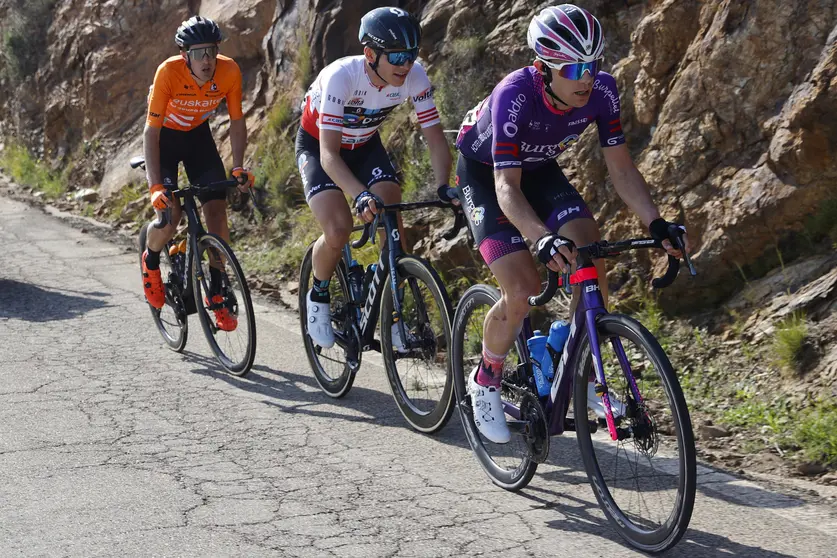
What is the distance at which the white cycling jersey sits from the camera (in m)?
5.82

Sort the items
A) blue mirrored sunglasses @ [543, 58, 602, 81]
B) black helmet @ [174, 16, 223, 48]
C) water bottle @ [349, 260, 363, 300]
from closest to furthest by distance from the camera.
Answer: blue mirrored sunglasses @ [543, 58, 602, 81]
water bottle @ [349, 260, 363, 300]
black helmet @ [174, 16, 223, 48]

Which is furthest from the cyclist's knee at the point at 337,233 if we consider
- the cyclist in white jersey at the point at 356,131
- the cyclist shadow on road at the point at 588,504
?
the cyclist shadow on road at the point at 588,504

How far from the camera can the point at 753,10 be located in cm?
698

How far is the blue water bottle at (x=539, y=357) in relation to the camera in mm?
4655

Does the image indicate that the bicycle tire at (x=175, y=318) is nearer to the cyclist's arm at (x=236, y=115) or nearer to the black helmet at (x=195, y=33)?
the cyclist's arm at (x=236, y=115)

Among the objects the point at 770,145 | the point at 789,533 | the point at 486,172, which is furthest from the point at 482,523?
the point at 770,145

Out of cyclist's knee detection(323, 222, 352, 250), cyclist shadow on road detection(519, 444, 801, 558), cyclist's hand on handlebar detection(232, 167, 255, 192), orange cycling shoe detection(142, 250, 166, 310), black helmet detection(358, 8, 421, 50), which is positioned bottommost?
cyclist shadow on road detection(519, 444, 801, 558)

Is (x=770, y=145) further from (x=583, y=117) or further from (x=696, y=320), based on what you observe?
(x=583, y=117)

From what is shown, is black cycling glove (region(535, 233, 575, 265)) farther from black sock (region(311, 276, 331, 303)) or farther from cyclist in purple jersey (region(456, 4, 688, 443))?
black sock (region(311, 276, 331, 303))

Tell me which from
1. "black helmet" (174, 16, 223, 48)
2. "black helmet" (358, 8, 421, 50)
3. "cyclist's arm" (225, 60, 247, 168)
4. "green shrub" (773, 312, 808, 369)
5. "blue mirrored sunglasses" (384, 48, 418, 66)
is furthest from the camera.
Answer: "cyclist's arm" (225, 60, 247, 168)

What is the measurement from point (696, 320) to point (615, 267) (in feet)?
2.51

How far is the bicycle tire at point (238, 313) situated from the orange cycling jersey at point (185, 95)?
0.91m

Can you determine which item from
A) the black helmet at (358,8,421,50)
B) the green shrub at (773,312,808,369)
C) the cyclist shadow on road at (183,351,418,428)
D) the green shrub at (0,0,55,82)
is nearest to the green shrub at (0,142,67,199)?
the green shrub at (0,0,55,82)

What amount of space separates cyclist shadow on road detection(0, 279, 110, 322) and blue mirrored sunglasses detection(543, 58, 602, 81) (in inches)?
220
